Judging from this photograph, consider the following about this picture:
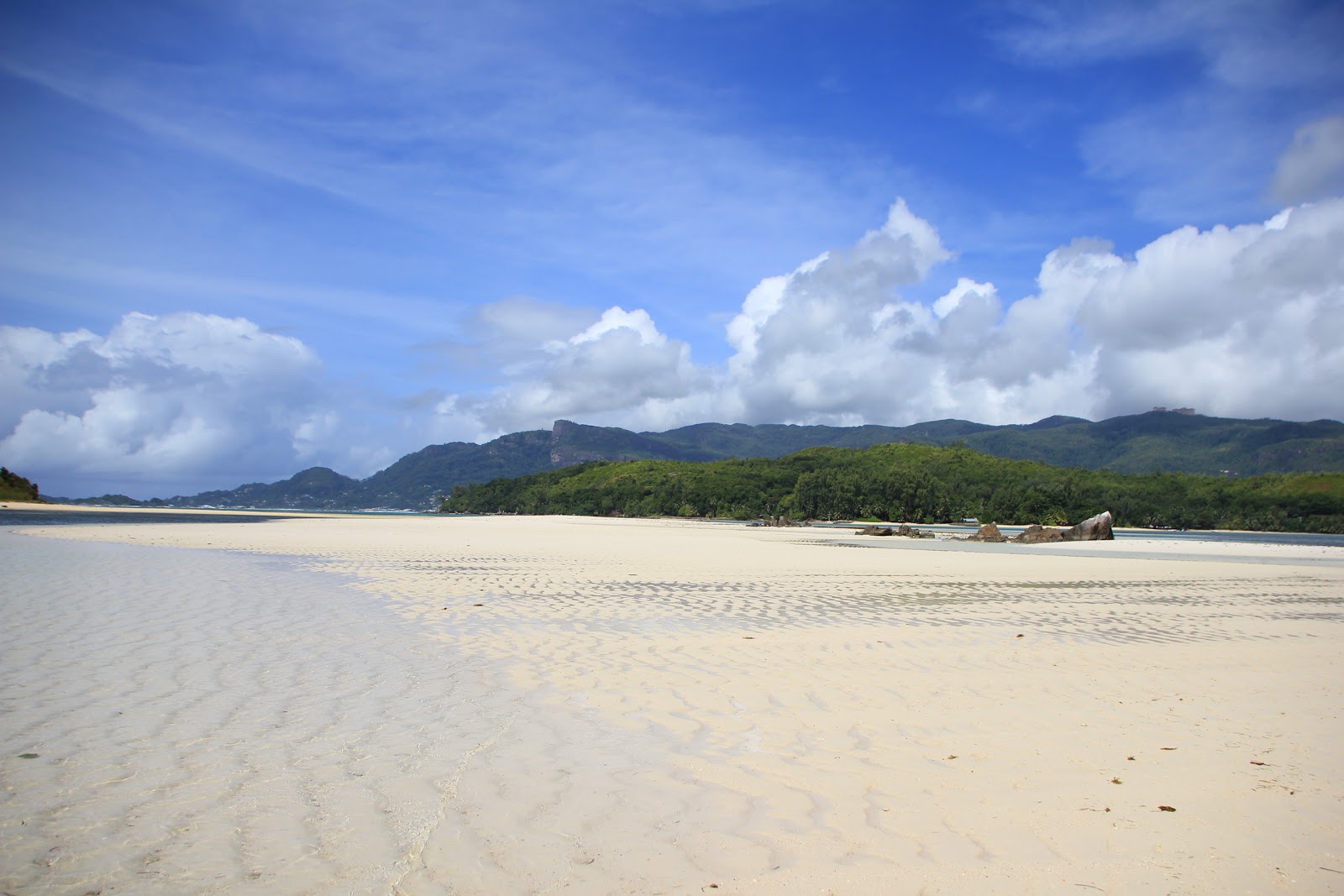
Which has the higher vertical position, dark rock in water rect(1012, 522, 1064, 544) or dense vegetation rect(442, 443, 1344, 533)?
dense vegetation rect(442, 443, 1344, 533)

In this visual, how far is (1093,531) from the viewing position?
43125 millimetres

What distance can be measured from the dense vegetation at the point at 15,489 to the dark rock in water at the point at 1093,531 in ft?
396

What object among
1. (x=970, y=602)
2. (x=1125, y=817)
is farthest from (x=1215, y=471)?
(x=1125, y=817)

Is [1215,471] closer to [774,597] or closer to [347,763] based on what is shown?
[774,597]

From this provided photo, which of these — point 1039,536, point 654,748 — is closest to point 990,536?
point 1039,536

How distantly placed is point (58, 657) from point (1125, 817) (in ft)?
32.4

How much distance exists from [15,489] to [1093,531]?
5073 inches

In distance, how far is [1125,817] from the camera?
4.35 m

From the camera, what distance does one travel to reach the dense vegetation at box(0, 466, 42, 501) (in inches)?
3893

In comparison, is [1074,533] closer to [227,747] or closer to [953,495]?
[953,495]

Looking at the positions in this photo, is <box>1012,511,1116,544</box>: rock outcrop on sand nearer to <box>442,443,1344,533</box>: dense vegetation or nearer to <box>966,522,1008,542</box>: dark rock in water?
<box>966,522,1008,542</box>: dark rock in water

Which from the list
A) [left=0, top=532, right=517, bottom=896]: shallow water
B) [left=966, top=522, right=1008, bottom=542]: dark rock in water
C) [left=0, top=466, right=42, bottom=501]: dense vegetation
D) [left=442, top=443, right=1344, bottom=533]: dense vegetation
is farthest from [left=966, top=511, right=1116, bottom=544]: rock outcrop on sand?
[left=0, top=466, right=42, bottom=501]: dense vegetation

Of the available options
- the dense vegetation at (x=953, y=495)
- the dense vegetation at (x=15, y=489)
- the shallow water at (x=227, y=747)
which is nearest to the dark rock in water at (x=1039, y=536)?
the shallow water at (x=227, y=747)

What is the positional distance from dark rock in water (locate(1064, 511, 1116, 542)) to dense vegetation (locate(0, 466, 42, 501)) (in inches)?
4756
